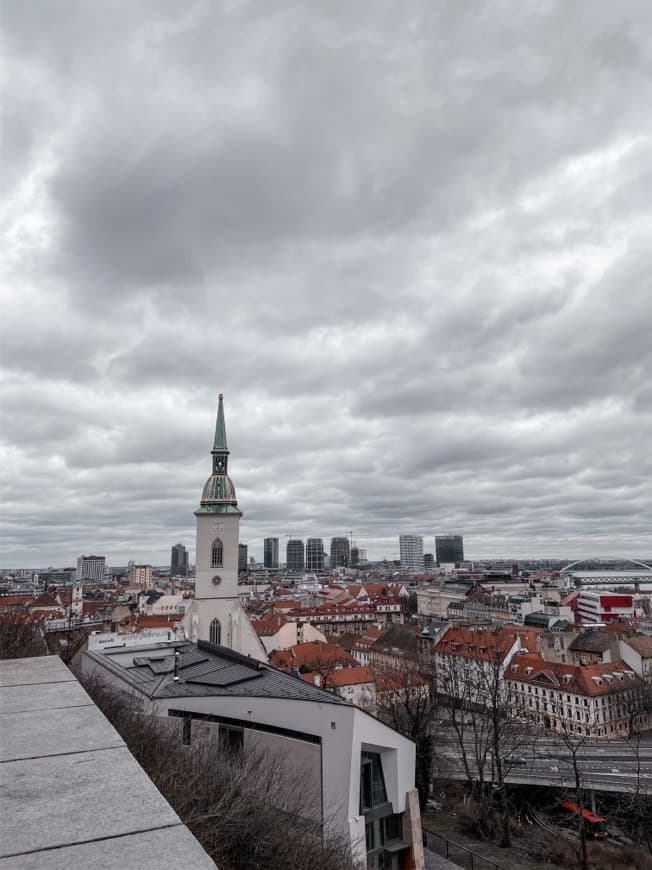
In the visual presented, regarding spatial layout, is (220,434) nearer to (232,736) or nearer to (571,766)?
(232,736)

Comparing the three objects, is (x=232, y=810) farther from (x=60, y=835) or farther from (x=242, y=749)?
(x=242, y=749)

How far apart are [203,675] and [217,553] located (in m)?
21.9

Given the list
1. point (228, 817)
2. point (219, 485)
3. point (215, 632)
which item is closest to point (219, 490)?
point (219, 485)

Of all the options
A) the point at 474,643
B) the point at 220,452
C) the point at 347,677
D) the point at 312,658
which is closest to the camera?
the point at 220,452

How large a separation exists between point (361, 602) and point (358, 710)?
11858 centimetres

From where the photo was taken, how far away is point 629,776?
3462 centimetres

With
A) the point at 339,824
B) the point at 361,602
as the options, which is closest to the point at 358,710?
the point at 339,824

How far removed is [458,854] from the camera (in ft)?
83.4

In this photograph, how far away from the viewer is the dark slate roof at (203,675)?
19203 millimetres

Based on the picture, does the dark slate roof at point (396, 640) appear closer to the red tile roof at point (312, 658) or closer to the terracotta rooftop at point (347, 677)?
the red tile roof at point (312, 658)

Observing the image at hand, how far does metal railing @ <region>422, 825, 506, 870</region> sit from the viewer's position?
78.7 ft

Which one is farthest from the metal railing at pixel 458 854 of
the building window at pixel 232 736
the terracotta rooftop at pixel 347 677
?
the terracotta rooftop at pixel 347 677

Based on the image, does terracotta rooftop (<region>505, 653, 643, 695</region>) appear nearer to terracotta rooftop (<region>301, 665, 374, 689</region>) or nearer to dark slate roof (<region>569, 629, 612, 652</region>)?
dark slate roof (<region>569, 629, 612, 652</region>)

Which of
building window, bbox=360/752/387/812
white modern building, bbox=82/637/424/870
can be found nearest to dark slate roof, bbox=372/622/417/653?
white modern building, bbox=82/637/424/870
